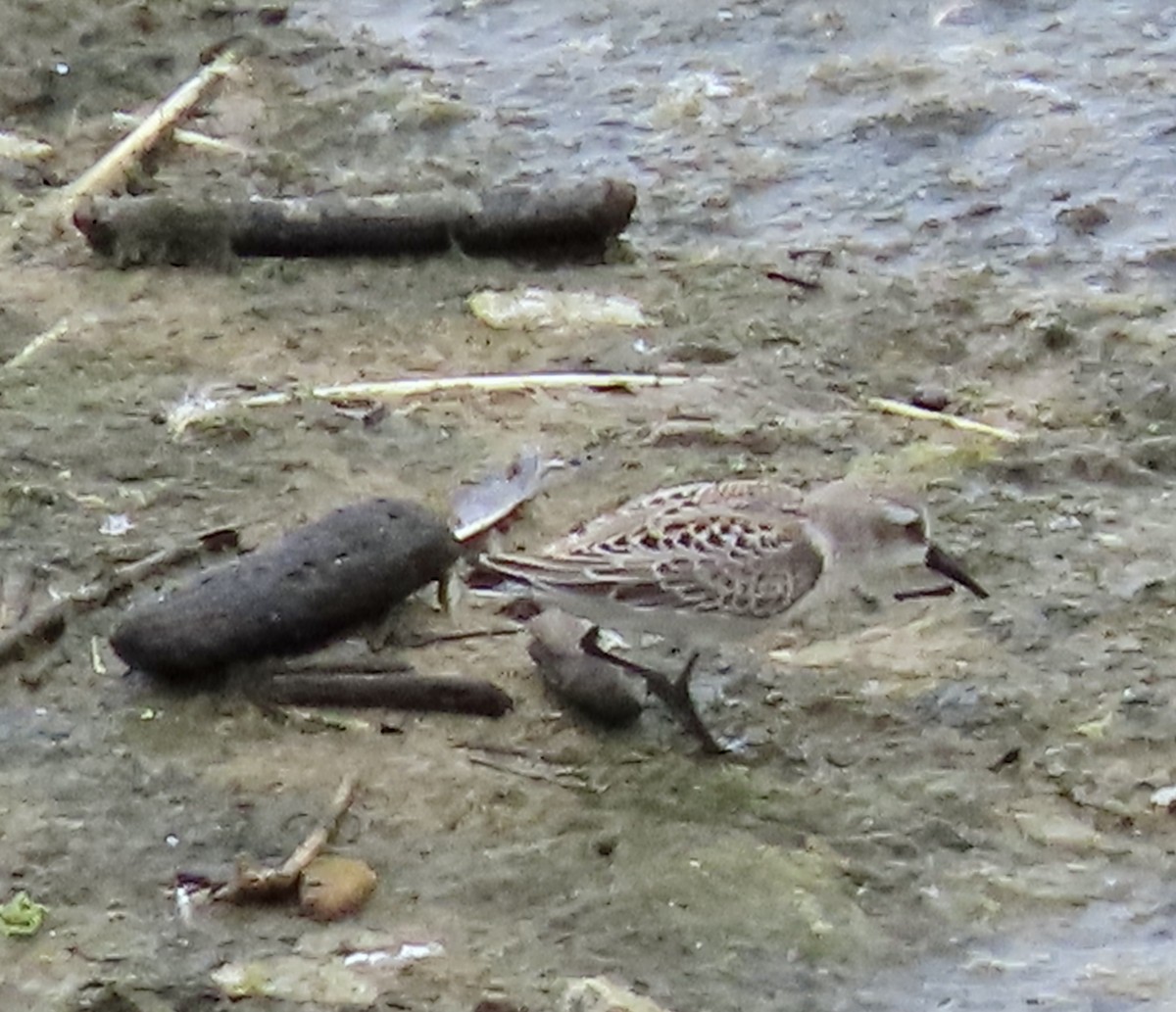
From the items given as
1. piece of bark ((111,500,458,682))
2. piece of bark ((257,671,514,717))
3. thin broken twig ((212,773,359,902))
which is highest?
piece of bark ((111,500,458,682))

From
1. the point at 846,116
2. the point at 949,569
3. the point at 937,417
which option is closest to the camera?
the point at 949,569

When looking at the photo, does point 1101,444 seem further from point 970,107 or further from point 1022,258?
point 970,107

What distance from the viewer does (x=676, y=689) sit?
193 inches

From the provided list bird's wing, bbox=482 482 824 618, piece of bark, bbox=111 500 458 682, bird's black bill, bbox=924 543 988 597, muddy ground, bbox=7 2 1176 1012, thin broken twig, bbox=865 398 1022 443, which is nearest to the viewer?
muddy ground, bbox=7 2 1176 1012

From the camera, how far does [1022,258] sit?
6.96m

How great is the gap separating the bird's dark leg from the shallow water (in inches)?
95.0

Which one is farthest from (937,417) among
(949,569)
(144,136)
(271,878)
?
(144,136)

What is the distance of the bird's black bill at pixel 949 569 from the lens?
5.27 m

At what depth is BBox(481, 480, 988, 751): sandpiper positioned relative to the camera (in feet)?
15.6

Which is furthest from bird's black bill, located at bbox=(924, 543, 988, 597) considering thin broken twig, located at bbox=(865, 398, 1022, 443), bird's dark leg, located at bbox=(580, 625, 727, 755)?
thin broken twig, located at bbox=(865, 398, 1022, 443)

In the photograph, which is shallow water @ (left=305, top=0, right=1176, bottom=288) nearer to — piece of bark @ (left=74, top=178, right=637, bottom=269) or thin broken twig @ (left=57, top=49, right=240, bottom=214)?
piece of bark @ (left=74, top=178, right=637, bottom=269)

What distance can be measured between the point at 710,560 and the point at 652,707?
0.40m

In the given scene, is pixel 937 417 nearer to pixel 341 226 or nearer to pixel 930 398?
pixel 930 398

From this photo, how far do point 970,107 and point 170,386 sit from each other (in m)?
3.09
